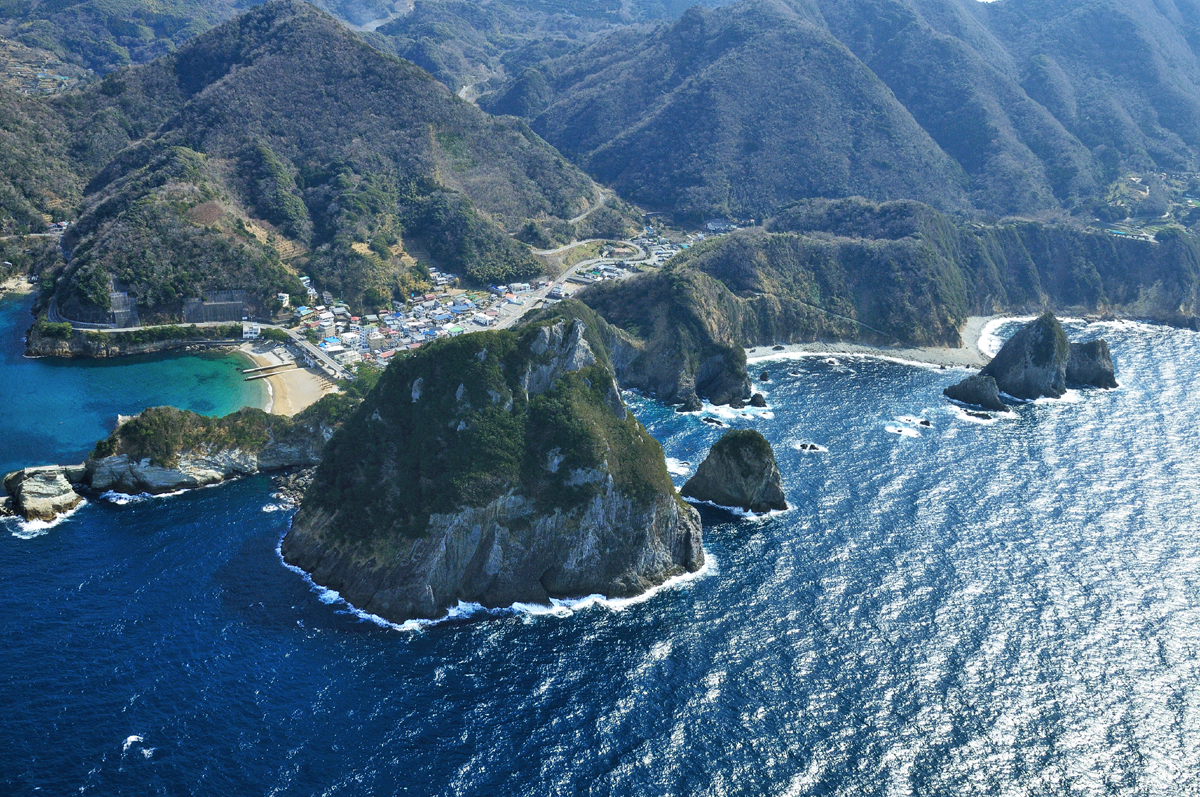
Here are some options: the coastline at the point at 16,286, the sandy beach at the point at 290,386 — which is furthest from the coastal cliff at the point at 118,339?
the coastline at the point at 16,286

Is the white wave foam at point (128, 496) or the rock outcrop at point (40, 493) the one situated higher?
the rock outcrop at point (40, 493)

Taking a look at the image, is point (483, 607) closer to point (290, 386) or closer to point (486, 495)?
point (486, 495)

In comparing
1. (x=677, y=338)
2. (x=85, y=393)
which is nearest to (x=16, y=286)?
(x=85, y=393)

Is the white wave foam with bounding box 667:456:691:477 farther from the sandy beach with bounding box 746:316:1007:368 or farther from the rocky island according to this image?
the rocky island

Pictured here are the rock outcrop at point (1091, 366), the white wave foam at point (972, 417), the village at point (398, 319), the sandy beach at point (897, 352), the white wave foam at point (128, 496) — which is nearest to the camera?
the white wave foam at point (128, 496)

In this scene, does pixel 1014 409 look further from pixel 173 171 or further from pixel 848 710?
pixel 173 171

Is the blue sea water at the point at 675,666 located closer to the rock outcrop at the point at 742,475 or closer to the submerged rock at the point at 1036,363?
the rock outcrop at the point at 742,475
